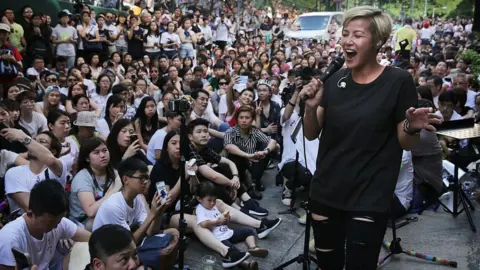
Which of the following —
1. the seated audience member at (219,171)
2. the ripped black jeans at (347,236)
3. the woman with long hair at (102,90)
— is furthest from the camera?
the woman with long hair at (102,90)

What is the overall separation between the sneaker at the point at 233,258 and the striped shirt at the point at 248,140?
2106 mm

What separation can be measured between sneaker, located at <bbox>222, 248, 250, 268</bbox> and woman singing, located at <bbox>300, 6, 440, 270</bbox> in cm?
170

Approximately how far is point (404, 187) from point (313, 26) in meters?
17.4

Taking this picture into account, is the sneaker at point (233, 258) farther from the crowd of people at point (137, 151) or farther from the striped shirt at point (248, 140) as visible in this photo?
the striped shirt at point (248, 140)

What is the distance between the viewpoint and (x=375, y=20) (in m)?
2.34

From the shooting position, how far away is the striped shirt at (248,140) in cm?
609

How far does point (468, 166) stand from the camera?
6.71 metres

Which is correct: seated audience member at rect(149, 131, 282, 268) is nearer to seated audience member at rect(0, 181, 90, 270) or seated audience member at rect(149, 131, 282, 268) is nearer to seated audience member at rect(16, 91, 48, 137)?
seated audience member at rect(0, 181, 90, 270)

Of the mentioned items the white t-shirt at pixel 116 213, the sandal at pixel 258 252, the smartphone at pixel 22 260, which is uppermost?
the smartphone at pixel 22 260

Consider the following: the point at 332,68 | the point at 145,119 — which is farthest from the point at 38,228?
the point at 145,119

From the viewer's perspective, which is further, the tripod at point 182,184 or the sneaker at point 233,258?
the sneaker at point 233,258

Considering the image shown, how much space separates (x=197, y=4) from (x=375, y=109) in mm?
19751

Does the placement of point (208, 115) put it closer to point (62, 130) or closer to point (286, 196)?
point (286, 196)

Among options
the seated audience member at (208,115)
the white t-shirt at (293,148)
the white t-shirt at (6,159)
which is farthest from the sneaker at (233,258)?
the seated audience member at (208,115)
